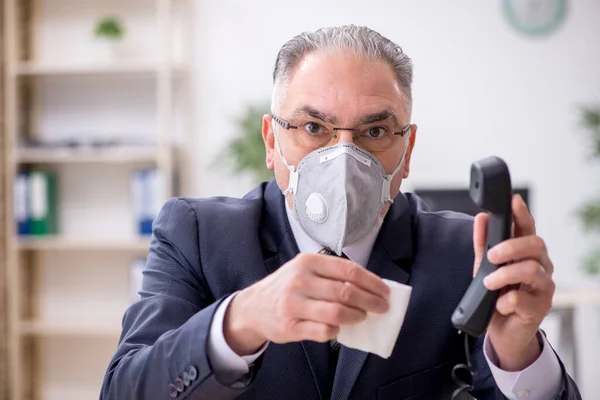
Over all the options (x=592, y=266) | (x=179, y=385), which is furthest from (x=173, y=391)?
(x=592, y=266)

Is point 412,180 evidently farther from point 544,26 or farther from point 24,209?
point 24,209

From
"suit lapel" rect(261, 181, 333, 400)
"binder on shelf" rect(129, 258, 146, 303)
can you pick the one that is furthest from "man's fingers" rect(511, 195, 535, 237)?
"binder on shelf" rect(129, 258, 146, 303)

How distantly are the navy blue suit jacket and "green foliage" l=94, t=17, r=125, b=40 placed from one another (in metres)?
2.89

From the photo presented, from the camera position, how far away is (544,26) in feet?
13.8

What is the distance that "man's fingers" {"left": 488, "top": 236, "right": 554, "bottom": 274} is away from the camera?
1.01 metres

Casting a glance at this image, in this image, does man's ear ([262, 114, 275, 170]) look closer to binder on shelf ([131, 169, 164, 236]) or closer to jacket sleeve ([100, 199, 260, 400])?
jacket sleeve ([100, 199, 260, 400])

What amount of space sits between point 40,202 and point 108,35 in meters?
1.00

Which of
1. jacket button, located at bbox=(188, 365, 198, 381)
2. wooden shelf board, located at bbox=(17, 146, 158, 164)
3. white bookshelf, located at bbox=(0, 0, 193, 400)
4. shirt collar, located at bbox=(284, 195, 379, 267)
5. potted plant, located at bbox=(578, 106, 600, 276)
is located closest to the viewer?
jacket button, located at bbox=(188, 365, 198, 381)

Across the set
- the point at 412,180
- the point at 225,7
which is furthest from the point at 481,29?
the point at 225,7

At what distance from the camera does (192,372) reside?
41.1 inches

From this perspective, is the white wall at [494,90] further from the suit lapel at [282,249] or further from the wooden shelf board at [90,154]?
the suit lapel at [282,249]

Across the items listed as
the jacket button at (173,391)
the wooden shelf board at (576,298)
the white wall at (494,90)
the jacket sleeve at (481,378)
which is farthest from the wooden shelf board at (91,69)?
the jacket button at (173,391)

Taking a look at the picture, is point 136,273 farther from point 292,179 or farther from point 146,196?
point 292,179

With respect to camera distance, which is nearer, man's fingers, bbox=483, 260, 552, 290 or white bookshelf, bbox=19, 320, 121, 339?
man's fingers, bbox=483, 260, 552, 290
